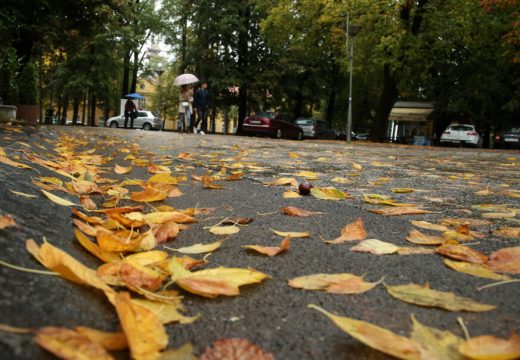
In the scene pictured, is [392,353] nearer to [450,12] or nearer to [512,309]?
[512,309]

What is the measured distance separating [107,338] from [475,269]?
1.04m

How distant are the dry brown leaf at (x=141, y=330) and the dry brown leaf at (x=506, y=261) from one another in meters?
1.01

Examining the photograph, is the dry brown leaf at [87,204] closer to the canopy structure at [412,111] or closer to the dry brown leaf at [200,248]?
the dry brown leaf at [200,248]

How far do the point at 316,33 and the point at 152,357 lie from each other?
68.2 feet

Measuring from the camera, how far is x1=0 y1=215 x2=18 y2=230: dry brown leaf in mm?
1137

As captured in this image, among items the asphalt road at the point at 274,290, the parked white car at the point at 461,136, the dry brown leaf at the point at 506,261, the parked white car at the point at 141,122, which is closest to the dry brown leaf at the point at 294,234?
the asphalt road at the point at 274,290

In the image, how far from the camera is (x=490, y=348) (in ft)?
2.57

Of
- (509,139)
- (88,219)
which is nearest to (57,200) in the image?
(88,219)

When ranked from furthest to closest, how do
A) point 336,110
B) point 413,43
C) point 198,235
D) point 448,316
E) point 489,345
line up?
point 336,110
point 413,43
point 198,235
point 448,316
point 489,345

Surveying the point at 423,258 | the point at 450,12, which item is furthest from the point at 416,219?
the point at 450,12

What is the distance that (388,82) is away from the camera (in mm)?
19406

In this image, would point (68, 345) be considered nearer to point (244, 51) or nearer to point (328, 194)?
point (328, 194)

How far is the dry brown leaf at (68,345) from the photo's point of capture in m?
0.67

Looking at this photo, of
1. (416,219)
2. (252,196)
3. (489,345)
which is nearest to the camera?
(489,345)
